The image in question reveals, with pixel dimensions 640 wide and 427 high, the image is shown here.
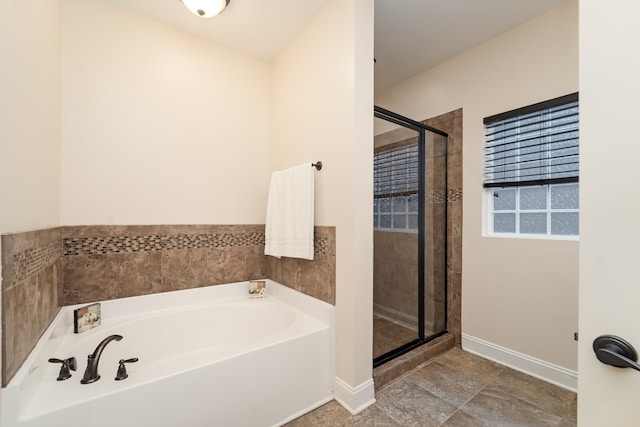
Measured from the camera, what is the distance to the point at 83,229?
1.70 meters

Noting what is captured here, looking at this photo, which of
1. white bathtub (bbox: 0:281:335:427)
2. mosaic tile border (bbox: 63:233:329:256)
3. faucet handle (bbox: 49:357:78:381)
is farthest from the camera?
mosaic tile border (bbox: 63:233:329:256)

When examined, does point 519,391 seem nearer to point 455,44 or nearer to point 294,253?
point 294,253

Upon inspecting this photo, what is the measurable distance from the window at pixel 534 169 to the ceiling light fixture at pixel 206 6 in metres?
2.16

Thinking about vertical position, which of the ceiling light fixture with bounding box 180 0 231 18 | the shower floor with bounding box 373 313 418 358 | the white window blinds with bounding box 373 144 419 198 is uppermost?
the ceiling light fixture with bounding box 180 0 231 18

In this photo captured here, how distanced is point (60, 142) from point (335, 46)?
1842 mm

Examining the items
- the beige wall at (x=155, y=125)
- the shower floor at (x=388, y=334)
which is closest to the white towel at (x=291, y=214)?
the beige wall at (x=155, y=125)

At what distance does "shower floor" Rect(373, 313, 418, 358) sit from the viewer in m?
2.04

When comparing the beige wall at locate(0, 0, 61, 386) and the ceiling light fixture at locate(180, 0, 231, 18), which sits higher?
the ceiling light fixture at locate(180, 0, 231, 18)

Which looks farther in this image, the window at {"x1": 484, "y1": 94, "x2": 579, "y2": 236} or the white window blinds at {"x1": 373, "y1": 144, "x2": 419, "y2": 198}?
the white window blinds at {"x1": 373, "y1": 144, "x2": 419, "y2": 198}

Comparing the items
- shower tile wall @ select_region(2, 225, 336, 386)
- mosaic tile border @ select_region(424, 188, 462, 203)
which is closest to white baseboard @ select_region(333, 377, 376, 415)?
shower tile wall @ select_region(2, 225, 336, 386)

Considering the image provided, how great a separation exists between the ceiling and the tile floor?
2.60 metres

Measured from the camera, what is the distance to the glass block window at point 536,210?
5.91ft

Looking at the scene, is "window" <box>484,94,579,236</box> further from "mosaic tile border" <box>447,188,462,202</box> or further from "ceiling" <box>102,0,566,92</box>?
"ceiling" <box>102,0,566,92</box>

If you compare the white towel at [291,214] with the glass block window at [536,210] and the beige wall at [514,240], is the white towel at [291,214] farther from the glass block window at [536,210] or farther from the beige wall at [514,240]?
the glass block window at [536,210]
